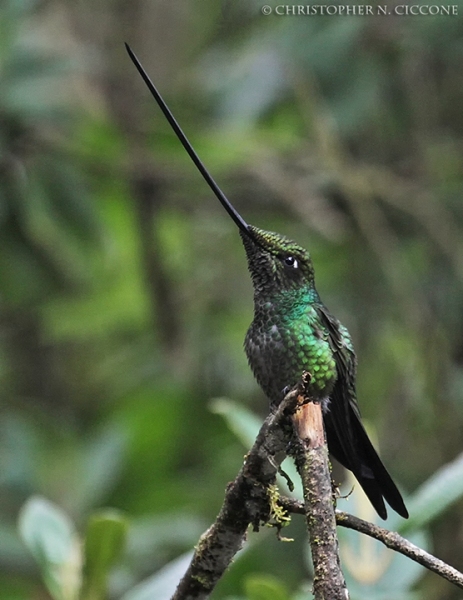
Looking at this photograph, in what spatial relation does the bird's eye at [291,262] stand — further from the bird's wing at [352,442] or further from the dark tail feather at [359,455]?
the dark tail feather at [359,455]

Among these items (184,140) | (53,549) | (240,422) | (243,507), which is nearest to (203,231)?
(240,422)

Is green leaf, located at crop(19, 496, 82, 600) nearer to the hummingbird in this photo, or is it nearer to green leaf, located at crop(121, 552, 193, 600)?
green leaf, located at crop(121, 552, 193, 600)

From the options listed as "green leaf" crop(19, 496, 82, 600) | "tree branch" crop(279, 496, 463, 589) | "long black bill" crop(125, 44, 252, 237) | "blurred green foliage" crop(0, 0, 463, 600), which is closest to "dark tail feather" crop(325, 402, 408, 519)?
"tree branch" crop(279, 496, 463, 589)

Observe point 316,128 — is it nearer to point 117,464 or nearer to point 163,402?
point 163,402

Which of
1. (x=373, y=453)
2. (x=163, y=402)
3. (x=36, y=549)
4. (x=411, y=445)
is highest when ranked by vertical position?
(x=163, y=402)

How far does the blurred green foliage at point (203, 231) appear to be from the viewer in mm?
4289

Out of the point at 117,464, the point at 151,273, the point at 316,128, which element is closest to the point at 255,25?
the point at 316,128

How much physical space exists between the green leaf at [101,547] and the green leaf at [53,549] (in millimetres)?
59

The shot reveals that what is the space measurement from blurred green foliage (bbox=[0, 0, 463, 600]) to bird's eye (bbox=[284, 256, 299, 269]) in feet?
6.19

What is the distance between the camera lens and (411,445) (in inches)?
186

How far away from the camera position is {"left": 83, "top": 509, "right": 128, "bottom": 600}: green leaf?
84.8 inches

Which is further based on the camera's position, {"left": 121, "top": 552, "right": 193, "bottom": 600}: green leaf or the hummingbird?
{"left": 121, "top": 552, "right": 193, "bottom": 600}: green leaf

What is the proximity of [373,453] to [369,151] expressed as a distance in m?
3.59

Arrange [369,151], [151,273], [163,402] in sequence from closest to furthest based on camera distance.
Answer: [163,402]
[151,273]
[369,151]
